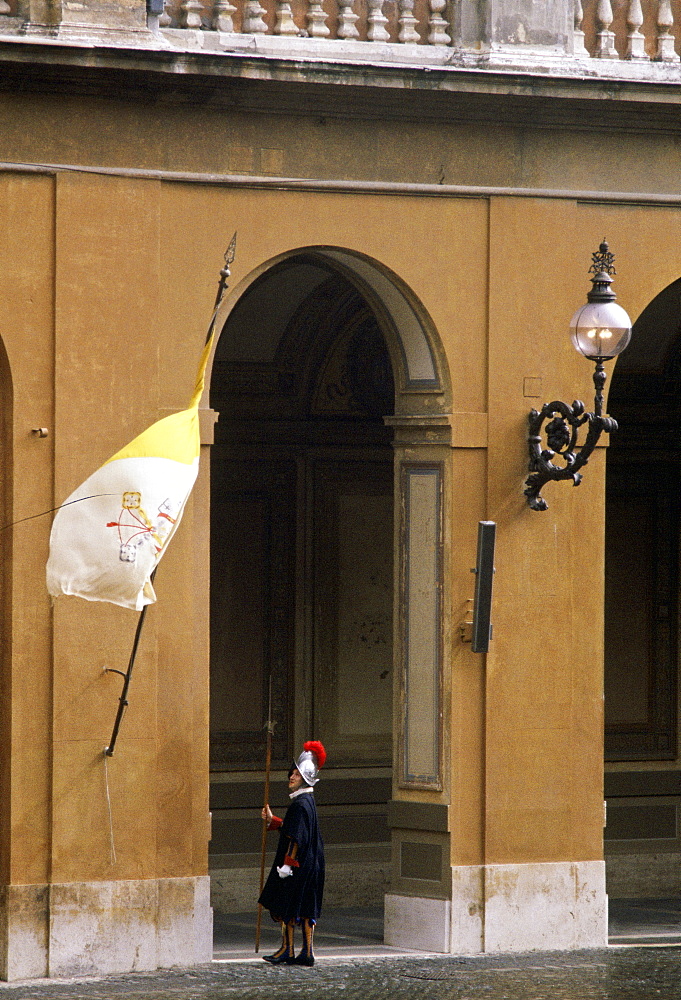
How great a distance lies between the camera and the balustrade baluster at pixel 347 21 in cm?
1207

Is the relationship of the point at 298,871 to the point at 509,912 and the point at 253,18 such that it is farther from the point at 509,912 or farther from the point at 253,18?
the point at 253,18

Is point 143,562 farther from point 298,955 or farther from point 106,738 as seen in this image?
point 298,955

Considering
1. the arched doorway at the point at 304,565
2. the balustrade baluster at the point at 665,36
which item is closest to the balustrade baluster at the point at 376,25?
the balustrade baluster at the point at 665,36

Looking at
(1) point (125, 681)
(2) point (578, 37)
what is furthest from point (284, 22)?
(1) point (125, 681)

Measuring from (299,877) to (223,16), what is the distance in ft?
17.6

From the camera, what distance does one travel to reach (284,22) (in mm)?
11992

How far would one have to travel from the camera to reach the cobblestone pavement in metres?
11.1

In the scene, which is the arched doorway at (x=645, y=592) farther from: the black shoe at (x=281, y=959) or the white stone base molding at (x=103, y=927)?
the white stone base molding at (x=103, y=927)

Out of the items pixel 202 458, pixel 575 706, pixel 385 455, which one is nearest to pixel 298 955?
pixel 575 706

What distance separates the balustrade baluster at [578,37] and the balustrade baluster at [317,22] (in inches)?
65.5

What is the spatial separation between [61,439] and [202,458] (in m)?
0.90

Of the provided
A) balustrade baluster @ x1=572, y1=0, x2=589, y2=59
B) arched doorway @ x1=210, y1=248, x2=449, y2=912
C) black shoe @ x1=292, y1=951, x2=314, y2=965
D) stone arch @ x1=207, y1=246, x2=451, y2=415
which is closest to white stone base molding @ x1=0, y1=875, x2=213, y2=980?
black shoe @ x1=292, y1=951, x2=314, y2=965

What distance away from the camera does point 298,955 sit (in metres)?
12.1

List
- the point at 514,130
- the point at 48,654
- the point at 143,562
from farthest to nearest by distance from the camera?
the point at 514,130, the point at 48,654, the point at 143,562
